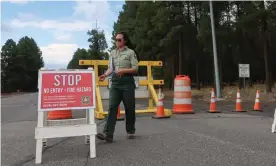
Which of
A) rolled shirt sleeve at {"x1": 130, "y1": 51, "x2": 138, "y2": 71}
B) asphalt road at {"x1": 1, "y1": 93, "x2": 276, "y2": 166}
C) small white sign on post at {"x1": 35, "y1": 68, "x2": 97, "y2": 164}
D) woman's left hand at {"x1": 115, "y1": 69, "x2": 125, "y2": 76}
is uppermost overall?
rolled shirt sleeve at {"x1": 130, "y1": 51, "x2": 138, "y2": 71}

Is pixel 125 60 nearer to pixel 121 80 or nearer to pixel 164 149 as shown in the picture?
pixel 121 80

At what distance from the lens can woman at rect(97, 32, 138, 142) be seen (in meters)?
6.62

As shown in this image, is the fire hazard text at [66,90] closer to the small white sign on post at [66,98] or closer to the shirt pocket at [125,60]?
the small white sign on post at [66,98]

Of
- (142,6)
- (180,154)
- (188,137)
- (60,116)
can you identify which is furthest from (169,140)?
(142,6)

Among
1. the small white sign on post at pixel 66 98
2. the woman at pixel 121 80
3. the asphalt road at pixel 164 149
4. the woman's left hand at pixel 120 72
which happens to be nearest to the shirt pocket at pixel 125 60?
the woman at pixel 121 80

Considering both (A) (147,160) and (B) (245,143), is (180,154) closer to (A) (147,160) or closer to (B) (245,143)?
(A) (147,160)

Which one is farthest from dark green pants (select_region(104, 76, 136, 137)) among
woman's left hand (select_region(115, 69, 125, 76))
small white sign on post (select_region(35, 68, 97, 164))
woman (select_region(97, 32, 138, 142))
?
small white sign on post (select_region(35, 68, 97, 164))

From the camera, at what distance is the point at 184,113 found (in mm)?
12242

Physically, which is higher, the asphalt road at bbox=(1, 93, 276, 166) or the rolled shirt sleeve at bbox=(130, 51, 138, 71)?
the rolled shirt sleeve at bbox=(130, 51, 138, 71)

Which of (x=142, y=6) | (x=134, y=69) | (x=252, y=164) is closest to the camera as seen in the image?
(x=252, y=164)

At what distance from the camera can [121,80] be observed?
6738mm

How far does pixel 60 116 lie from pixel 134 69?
15.9 feet

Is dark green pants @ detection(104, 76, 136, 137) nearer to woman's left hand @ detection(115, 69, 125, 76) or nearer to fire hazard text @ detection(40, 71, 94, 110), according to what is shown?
woman's left hand @ detection(115, 69, 125, 76)

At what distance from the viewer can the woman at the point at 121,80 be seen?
6.62 m
